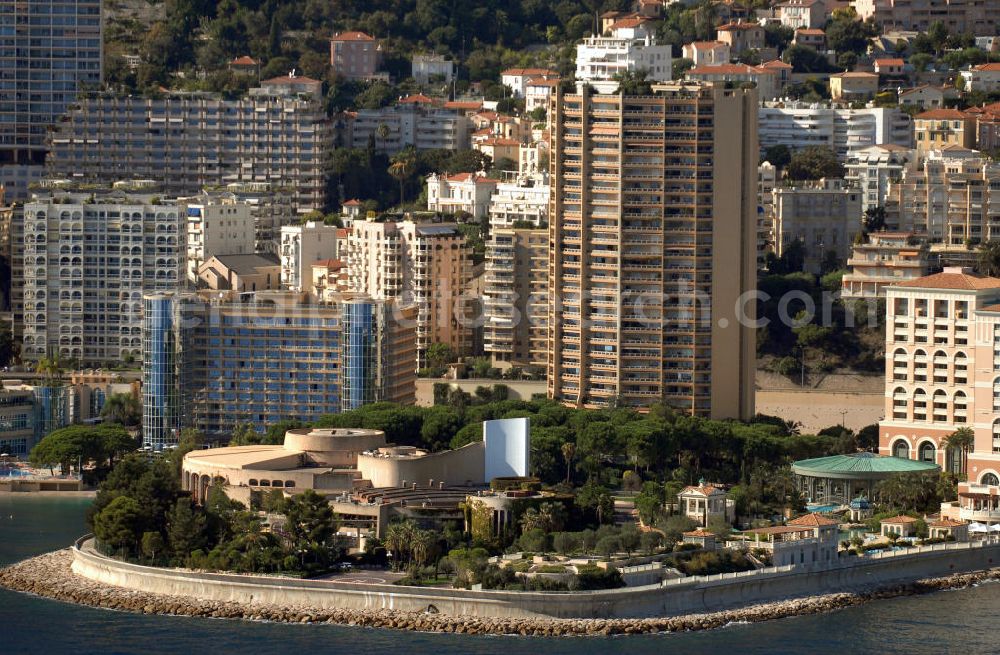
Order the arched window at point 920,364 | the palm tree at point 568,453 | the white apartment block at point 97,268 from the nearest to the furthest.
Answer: the palm tree at point 568,453
the arched window at point 920,364
the white apartment block at point 97,268

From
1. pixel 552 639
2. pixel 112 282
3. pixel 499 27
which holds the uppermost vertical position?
pixel 499 27

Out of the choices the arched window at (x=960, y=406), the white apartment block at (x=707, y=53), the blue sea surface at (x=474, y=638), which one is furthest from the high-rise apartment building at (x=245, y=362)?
the white apartment block at (x=707, y=53)

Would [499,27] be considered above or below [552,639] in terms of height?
above

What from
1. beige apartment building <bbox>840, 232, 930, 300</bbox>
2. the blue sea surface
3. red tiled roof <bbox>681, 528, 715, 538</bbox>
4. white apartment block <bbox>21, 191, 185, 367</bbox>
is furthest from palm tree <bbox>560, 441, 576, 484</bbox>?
white apartment block <bbox>21, 191, 185, 367</bbox>

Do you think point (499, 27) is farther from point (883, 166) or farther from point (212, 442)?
point (212, 442)

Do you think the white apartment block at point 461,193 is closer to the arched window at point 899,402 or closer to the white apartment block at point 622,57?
the white apartment block at point 622,57

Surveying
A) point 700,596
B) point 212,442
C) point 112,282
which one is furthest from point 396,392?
point 700,596
